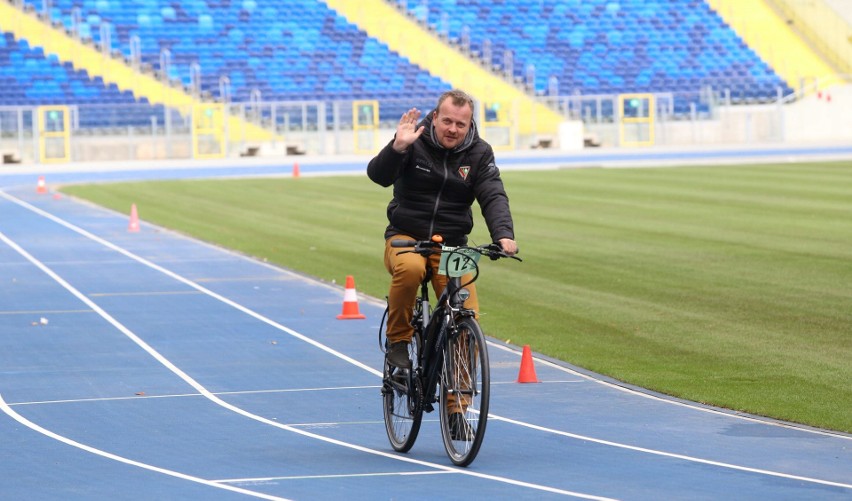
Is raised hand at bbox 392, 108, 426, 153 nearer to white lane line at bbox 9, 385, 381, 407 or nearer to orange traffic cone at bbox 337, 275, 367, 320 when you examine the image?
white lane line at bbox 9, 385, 381, 407

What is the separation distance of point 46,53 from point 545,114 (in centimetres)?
1790

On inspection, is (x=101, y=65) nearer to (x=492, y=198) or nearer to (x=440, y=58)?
(x=440, y=58)

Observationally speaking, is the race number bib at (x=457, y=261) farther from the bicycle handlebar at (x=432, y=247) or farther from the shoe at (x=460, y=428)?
the shoe at (x=460, y=428)

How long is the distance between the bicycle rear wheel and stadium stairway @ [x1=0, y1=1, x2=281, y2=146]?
145 feet

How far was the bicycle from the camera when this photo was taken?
7980 mm

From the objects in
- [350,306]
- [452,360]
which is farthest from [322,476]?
[350,306]

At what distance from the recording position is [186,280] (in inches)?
730

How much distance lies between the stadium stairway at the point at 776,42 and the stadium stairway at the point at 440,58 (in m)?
10.8

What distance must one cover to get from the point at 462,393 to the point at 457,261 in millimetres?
698

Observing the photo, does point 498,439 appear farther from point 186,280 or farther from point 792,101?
point 792,101

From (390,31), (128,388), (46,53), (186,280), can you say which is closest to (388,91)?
(390,31)

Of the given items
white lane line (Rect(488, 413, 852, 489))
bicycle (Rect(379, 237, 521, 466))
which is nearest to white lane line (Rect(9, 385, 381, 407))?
white lane line (Rect(488, 413, 852, 489))

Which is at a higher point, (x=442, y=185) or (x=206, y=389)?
(x=442, y=185)

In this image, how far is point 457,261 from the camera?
8.16m
